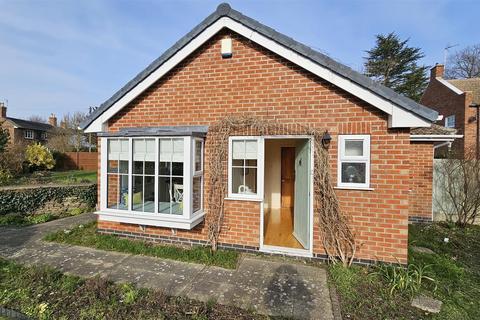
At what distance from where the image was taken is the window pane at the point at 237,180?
5879 mm

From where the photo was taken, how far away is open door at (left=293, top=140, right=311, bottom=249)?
5.52 meters

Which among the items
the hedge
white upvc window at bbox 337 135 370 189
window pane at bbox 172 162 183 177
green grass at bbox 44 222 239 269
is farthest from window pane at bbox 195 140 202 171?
the hedge

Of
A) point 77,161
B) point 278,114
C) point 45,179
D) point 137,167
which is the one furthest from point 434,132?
point 77,161

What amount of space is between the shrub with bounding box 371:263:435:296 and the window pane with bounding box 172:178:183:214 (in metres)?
4.40

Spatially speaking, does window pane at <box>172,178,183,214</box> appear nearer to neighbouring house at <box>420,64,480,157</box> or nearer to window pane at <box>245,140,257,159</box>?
window pane at <box>245,140,257,159</box>

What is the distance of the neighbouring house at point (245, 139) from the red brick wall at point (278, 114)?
0.08 feet

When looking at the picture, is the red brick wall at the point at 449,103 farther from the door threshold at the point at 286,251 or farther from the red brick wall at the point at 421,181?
the door threshold at the point at 286,251

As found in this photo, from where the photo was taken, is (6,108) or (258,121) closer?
(258,121)

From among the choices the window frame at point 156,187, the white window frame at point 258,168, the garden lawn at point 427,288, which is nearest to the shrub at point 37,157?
the window frame at point 156,187

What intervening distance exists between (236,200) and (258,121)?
1.96 meters

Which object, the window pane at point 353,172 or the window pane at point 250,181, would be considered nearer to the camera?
the window pane at point 353,172

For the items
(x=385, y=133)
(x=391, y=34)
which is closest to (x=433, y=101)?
(x=391, y=34)

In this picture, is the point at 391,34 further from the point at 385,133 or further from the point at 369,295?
the point at 369,295

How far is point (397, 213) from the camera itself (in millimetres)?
4887
